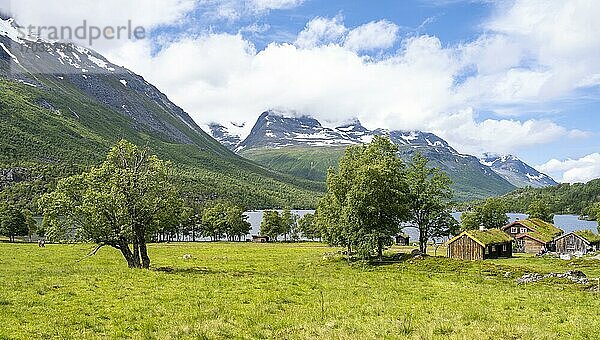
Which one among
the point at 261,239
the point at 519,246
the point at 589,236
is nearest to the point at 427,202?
the point at 589,236

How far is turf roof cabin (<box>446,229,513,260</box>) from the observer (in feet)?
234

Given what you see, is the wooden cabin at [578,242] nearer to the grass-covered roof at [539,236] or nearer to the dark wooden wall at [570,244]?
the dark wooden wall at [570,244]

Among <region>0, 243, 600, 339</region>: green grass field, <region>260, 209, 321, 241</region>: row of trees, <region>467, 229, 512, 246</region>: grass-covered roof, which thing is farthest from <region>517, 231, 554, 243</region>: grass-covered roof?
<region>0, 243, 600, 339</region>: green grass field

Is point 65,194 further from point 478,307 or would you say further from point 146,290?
point 478,307

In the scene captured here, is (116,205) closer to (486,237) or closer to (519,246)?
(486,237)

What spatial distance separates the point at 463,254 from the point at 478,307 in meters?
53.4

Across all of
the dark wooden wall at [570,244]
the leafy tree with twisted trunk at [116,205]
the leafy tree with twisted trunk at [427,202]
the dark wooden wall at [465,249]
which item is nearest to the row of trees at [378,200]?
the leafy tree with twisted trunk at [427,202]

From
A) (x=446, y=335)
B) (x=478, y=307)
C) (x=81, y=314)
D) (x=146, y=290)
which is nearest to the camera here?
(x=446, y=335)

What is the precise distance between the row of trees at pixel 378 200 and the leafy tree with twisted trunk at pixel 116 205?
71.1 feet

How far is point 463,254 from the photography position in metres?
72.4

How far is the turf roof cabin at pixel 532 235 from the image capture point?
98.0 m

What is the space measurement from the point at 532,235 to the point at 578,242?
10956 mm

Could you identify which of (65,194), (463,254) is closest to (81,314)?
(65,194)

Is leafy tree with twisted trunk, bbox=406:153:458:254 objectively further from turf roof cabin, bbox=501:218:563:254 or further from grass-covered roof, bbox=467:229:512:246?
turf roof cabin, bbox=501:218:563:254
